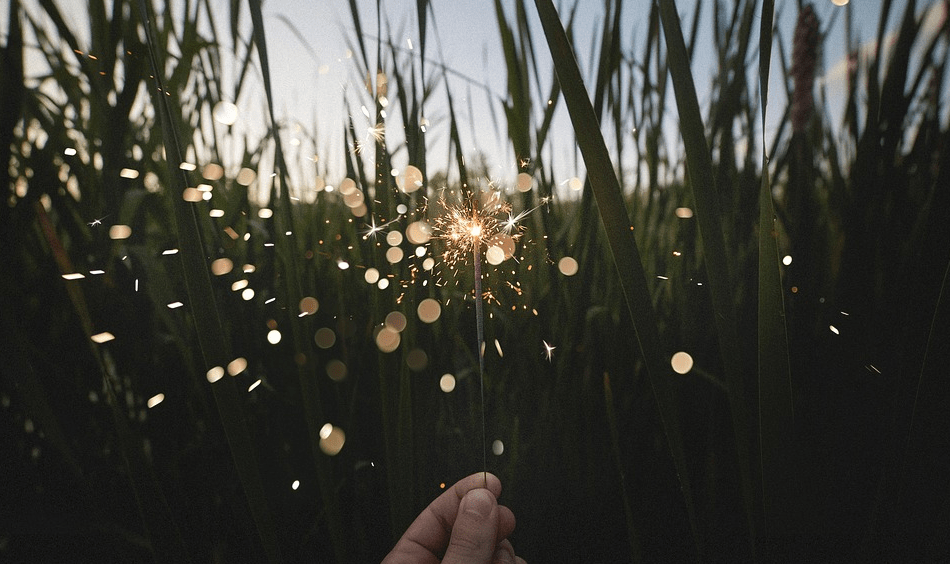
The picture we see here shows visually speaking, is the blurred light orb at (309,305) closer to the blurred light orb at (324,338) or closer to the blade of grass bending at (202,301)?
the blurred light orb at (324,338)

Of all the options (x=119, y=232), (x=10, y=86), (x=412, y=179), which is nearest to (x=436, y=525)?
(x=412, y=179)

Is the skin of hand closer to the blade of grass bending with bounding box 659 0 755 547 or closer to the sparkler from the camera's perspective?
the sparkler

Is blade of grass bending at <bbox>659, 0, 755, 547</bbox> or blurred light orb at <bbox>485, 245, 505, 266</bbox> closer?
blade of grass bending at <bbox>659, 0, 755, 547</bbox>

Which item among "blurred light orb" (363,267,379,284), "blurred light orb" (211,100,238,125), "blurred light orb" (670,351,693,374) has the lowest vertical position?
"blurred light orb" (670,351,693,374)

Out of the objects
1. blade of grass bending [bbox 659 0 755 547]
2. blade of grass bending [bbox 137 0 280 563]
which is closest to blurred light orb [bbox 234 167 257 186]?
blade of grass bending [bbox 137 0 280 563]

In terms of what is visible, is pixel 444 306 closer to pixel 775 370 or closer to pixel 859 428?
pixel 775 370

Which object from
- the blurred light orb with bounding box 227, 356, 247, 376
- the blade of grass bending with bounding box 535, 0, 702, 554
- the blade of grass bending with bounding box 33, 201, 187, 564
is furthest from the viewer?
the blurred light orb with bounding box 227, 356, 247, 376

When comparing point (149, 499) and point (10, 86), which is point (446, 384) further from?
point (10, 86)
